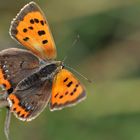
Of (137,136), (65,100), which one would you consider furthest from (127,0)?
(65,100)

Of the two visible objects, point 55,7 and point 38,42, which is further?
point 55,7

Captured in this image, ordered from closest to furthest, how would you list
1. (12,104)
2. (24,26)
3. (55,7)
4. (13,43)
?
1. (12,104)
2. (24,26)
3. (13,43)
4. (55,7)

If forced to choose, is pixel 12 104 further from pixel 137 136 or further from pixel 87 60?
pixel 87 60

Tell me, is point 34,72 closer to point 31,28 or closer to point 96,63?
point 31,28

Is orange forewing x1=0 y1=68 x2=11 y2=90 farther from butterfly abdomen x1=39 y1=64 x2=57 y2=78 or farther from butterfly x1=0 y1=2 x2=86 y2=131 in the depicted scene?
butterfly abdomen x1=39 y1=64 x2=57 y2=78

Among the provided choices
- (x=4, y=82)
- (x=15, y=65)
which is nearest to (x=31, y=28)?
(x=15, y=65)

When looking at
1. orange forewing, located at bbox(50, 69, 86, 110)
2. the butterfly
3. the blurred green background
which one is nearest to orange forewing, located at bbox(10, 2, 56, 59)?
the butterfly

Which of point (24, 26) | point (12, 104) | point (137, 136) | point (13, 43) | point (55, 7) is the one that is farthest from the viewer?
point (55, 7)
